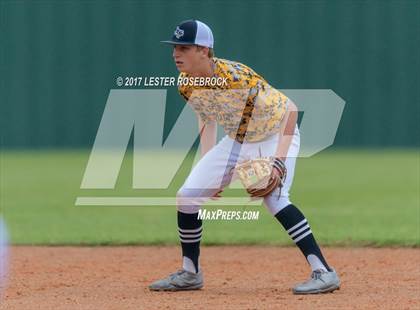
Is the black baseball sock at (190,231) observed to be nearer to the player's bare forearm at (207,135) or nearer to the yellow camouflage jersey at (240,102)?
the player's bare forearm at (207,135)

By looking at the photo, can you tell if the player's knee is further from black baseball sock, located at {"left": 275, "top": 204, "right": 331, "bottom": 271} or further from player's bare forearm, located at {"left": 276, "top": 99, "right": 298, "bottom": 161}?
player's bare forearm, located at {"left": 276, "top": 99, "right": 298, "bottom": 161}

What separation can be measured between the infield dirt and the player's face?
5.06 ft

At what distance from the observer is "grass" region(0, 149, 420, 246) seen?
9422mm

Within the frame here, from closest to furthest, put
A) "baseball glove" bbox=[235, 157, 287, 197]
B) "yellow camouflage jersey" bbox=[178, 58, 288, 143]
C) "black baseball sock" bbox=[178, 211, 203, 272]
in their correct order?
"baseball glove" bbox=[235, 157, 287, 197]
"yellow camouflage jersey" bbox=[178, 58, 288, 143]
"black baseball sock" bbox=[178, 211, 203, 272]

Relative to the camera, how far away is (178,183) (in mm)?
14500

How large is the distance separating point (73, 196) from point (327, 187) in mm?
3862

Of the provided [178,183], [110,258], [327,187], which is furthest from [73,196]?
[110,258]

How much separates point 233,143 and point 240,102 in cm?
38

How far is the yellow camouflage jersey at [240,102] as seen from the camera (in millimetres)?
A: 6117

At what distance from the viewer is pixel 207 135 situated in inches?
258

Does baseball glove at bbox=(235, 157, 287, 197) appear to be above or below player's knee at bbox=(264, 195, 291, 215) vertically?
above

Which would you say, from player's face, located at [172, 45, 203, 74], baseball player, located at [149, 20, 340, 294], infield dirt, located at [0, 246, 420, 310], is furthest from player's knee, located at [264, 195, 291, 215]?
player's face, located at [172, 45, 203, 74]

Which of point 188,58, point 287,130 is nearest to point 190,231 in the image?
point 287,130

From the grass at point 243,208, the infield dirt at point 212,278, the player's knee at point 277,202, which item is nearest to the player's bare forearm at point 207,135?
the player's knee at point 277,202
